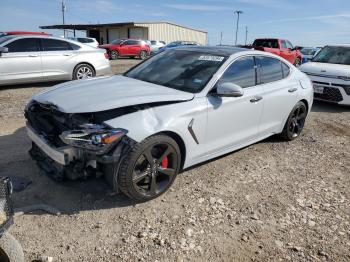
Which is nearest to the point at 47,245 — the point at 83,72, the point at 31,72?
the point at 31,72

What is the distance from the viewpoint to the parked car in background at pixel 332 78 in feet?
27.8

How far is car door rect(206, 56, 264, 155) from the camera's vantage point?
4.09 m

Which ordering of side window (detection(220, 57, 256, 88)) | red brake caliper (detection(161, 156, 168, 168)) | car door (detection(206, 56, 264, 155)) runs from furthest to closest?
side window (detection(220, 57, 256, 88)) < car door (detection(206, 56, 264, 155)) < red brake caliper (detection(161, 156, 168, 168))

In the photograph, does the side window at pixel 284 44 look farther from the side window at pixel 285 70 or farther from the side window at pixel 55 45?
the side window at pixel 285 70

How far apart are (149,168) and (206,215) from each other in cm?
78

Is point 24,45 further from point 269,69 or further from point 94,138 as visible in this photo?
point 94,138

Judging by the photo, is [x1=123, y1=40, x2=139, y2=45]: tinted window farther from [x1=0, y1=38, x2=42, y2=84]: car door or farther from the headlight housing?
the headlight housing

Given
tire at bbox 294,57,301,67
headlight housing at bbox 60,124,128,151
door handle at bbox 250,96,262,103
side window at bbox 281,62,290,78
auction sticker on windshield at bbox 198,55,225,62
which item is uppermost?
auction sticker on windshield at bbox 198,55,225,62

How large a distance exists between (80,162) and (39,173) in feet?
3.99

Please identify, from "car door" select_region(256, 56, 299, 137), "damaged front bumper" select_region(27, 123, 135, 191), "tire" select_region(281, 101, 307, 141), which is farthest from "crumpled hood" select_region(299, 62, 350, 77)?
"damaged front bumper" select_region(27, 123, 135, 191)

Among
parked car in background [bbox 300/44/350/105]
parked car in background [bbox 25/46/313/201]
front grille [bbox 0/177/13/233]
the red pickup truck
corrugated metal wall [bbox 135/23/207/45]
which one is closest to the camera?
front grille [bbox 0/177/13/233]

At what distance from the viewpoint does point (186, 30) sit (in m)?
49.5

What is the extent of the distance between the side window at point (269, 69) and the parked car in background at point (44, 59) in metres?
6.54

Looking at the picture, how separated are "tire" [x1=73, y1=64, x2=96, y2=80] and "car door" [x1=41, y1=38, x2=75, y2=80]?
15 cm
